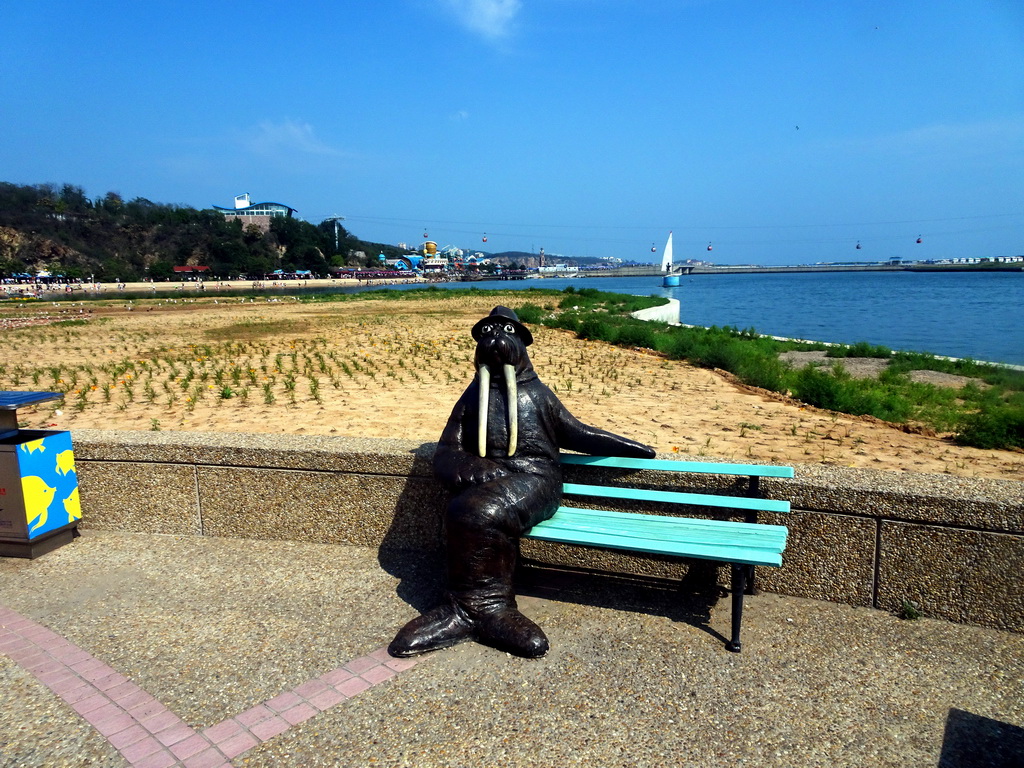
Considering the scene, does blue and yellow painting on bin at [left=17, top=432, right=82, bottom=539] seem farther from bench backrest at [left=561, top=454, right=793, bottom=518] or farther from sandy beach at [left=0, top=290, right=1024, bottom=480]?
bench backrest at [left=561, top=454, right=793, bottom=518]

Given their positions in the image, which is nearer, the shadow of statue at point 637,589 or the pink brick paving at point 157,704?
the pink brick paving at point 157,704

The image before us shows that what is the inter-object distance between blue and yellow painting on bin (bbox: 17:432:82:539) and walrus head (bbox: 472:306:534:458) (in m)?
3.06

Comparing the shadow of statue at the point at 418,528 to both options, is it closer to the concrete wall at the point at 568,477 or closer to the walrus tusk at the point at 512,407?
the concrete wall at the point at 568,477

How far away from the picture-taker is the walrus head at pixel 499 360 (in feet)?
12.8

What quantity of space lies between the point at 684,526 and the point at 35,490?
164 inches

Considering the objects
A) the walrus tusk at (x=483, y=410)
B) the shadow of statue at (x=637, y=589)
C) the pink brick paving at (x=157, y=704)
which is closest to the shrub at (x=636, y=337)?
the shadow of statue at (x=637, y=589)

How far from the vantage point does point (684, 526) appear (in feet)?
12.4

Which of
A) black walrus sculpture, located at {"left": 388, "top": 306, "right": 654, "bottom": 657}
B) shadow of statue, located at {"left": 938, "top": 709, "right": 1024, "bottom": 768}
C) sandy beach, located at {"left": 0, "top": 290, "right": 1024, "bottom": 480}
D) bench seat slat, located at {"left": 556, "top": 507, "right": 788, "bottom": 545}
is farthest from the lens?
sandy beach, located at {"left": 0, "top": 290, "right": 1024, "bottom": 480}

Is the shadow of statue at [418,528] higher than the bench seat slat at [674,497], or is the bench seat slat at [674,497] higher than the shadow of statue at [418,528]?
the bench seat slat at [674,497]

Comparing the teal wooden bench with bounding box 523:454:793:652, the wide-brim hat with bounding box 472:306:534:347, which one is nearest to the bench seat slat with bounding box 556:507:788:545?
the teal wooden bench with bounding box 523:454:793:652

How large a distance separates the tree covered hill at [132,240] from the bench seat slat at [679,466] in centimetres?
10890

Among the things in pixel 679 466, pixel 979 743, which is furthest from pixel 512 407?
pixel 979 743

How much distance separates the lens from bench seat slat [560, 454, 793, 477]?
3.81 meters

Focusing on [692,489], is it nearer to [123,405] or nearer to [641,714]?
[641,714]
